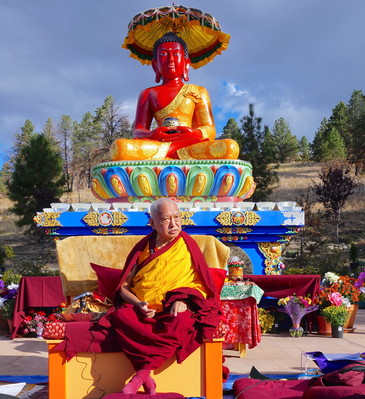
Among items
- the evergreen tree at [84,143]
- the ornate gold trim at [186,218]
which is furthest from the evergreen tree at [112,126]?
the ornate gold trim at [186,218]

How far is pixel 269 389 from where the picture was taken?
3.31 metres

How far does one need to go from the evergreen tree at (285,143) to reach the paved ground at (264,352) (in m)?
37.4

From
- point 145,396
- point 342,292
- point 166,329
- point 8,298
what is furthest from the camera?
point 8,298

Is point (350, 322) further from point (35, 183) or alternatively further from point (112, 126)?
point (112, 126)

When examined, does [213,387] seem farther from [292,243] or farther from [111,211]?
[292,243]

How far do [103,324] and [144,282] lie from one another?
1.25 feet

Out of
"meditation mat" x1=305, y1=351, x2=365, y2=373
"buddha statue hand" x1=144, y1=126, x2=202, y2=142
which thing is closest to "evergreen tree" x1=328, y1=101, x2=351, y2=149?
"buddha statue hand" x1=144, y1=126, x2=202, y2=142

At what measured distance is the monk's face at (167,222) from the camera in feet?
11.3

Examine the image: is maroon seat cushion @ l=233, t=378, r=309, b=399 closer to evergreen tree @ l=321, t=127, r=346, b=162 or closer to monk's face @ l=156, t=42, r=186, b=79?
monk's face @ l=156, t=42, r=186, b=79

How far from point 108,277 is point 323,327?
3543 mm

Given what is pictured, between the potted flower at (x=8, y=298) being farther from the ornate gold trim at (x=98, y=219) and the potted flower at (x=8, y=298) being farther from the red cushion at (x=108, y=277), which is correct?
the red cushion at (x=108, y=277)

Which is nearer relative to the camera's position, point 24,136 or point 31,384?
point 31,384

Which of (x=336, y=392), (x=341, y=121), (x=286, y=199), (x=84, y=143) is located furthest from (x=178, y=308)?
(x=341, y=121)

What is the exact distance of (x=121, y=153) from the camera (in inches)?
325
